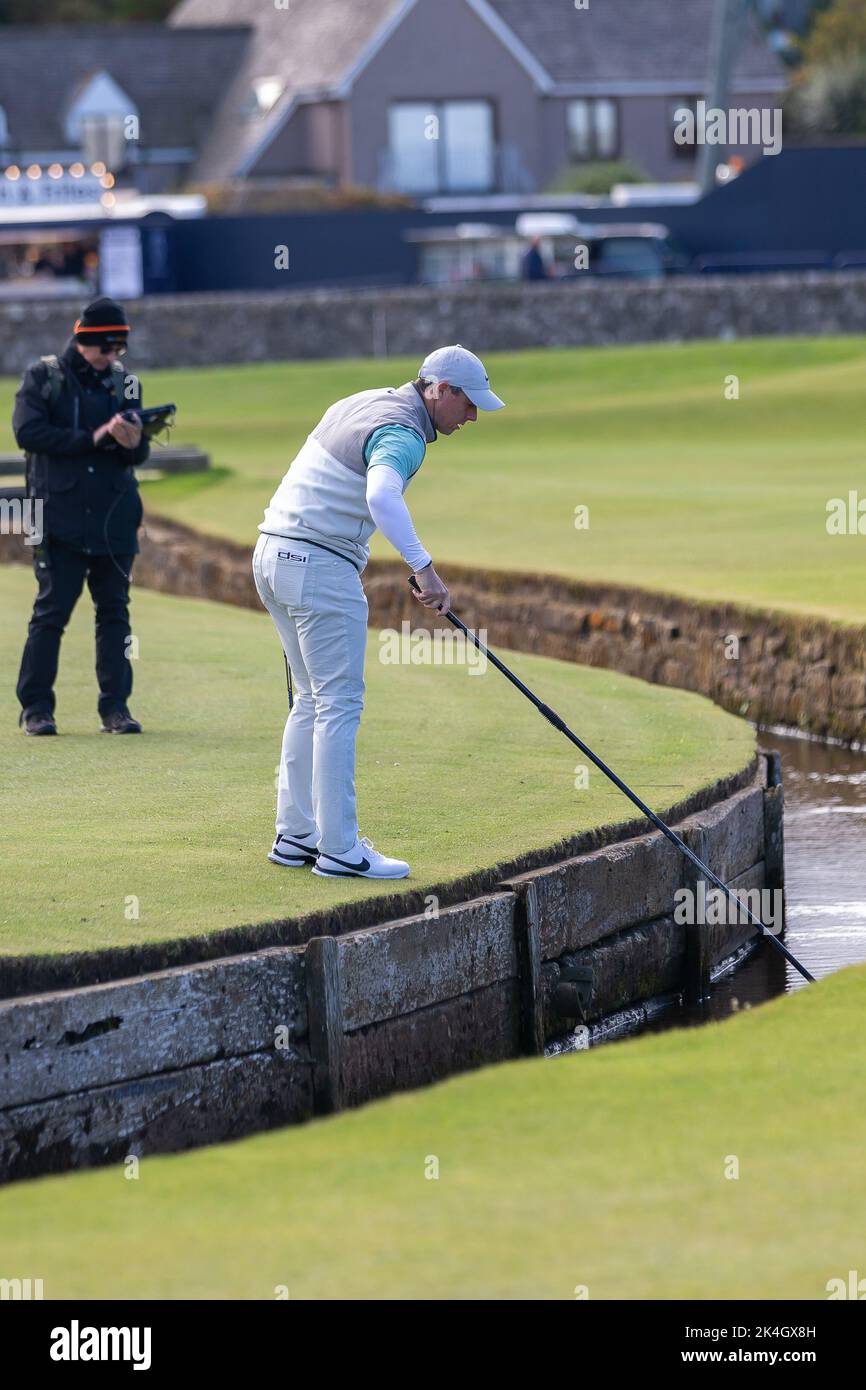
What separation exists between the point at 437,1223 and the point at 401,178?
5868 cm

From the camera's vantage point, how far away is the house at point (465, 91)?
60.8 m

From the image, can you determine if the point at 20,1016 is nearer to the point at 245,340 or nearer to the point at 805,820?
the point at 805,820

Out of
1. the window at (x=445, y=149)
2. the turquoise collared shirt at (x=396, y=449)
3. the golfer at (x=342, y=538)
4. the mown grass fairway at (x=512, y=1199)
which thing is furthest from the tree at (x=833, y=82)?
the mown grass fairway at (x=512, y=1199)

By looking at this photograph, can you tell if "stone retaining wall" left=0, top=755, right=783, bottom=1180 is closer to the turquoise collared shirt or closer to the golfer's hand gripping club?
the golfer's hand gripping club

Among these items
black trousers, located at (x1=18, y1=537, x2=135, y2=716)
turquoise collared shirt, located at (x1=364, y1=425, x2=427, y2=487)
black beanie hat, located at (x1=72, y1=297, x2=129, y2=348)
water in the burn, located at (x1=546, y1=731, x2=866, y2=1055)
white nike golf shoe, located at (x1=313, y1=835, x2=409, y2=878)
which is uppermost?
black beanie hat, located at (x1=72, y1=297, x2=129, y2=348)

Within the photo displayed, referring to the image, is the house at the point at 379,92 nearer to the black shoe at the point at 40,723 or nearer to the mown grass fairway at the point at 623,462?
the mown grass fairway at the point at 623,462

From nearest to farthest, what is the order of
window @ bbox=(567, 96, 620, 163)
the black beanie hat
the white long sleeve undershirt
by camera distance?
the white long sleeve undershirt
the black beanie hat
window @ bbox=(567, 96, 620, 163)

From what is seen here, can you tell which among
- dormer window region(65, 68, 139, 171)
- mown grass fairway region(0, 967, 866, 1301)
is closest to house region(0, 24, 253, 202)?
dormer window region(65, 68, 139, 171)

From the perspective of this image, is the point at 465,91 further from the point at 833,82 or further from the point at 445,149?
the point at 833,82

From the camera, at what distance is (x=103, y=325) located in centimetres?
1037

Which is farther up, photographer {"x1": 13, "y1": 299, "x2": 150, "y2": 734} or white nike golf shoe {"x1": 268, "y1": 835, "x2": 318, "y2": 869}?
photographer {"x1": 13, "y1": 299, "x2": 150, "y2": 734}

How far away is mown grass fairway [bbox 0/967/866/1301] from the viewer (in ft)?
17.2

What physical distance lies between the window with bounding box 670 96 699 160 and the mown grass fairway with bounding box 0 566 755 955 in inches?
1980

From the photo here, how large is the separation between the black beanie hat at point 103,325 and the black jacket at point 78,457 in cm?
30
